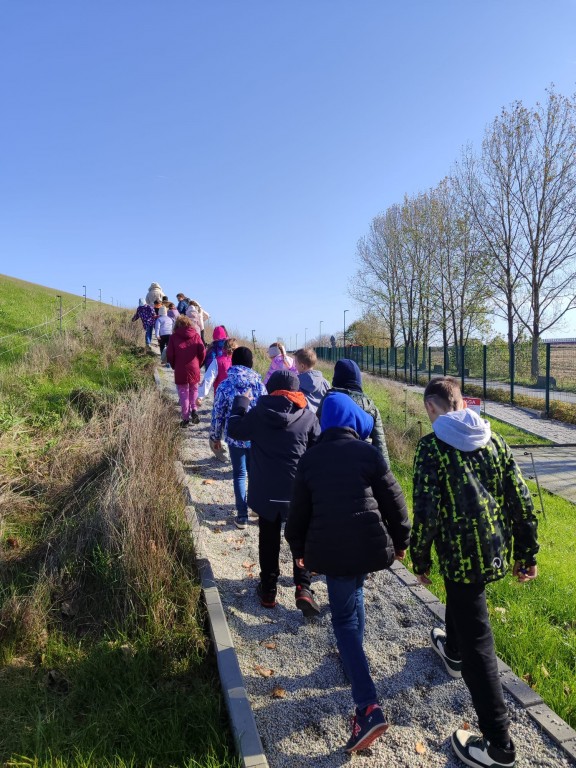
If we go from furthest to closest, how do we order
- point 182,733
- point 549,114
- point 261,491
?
1. point 549,114
2. point 261,491
3. point 182,733

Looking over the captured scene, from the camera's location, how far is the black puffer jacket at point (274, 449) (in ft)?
12.3

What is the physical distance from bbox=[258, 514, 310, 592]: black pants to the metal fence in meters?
13.8

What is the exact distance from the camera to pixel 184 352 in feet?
26.5

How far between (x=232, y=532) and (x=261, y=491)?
1.78 meters

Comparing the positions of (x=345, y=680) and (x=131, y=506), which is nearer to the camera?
(x=345, y=680)

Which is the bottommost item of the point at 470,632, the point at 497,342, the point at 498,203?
the point at 470,632

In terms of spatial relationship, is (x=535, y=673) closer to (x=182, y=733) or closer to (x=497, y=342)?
(x=182, y=733)

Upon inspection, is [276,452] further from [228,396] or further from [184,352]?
[184,352]

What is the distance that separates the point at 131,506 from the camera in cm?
427

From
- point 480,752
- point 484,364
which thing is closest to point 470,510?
point 480,752

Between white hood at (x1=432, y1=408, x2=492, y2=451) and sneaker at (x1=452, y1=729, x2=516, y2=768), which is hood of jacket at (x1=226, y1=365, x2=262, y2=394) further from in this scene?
sneaker at (x1=452, y1=729, x2=516, y2=768)

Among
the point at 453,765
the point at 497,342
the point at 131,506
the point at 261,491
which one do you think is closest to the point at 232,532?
the point at 131,506

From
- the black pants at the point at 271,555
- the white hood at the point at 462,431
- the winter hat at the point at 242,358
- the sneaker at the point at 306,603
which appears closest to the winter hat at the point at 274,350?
the winter hat at the point at 242,358

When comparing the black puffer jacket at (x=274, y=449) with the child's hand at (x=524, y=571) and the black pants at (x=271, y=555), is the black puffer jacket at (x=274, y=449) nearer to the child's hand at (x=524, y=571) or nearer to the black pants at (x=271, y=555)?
the black pants at (x=271, y=555)
